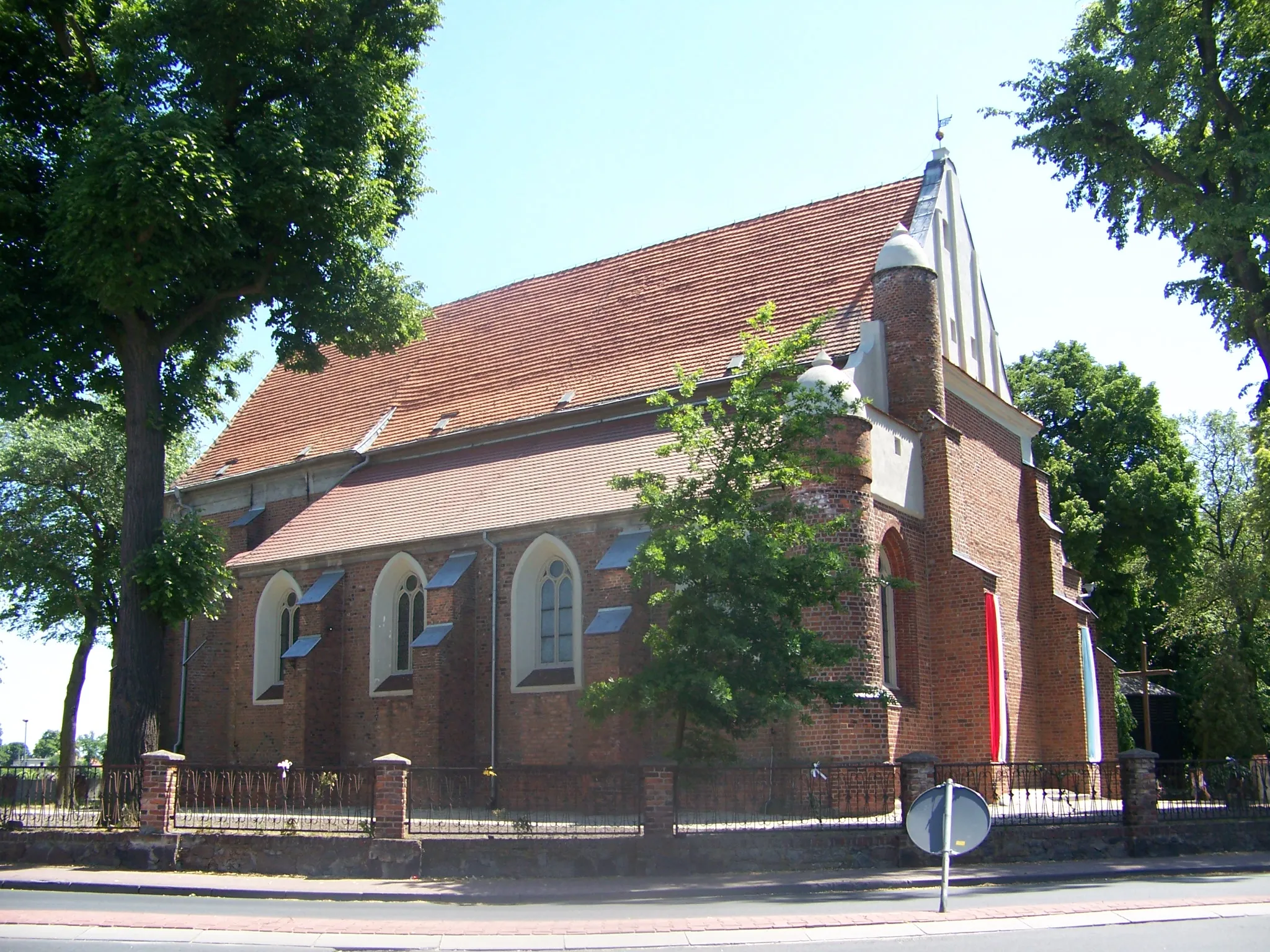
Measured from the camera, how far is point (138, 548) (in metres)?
18.6

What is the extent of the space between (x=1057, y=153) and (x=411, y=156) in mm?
11613

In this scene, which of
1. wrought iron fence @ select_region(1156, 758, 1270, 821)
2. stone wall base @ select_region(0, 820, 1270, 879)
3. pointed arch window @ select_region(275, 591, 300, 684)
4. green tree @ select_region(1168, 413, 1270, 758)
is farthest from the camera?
green tree @ select_region(1168, 413, 1270, 758)

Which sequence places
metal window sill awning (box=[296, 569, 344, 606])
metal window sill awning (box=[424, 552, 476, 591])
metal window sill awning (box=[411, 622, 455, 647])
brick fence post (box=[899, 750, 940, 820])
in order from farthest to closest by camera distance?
metal window sill awning (box=[296, 569, 344, 606])
metal window sill awning (box=[424, 552, 476, 591])
metal window sill awning (box=[411, 622, 455, 647])
brick fence post (box=[899, 750, 940, 820])

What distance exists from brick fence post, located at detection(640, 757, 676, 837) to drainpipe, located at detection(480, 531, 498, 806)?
289 inches

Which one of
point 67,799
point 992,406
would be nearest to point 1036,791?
point 992,406

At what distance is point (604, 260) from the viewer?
29266 mm

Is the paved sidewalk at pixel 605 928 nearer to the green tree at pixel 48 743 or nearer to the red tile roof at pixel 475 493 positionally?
the red tile roof at pixel 475 493

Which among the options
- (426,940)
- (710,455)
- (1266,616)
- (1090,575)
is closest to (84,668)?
(710,455)

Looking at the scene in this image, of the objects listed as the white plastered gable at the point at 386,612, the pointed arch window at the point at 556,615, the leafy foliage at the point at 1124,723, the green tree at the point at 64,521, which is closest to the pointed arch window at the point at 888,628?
the pointed arch window at the point at 556,615

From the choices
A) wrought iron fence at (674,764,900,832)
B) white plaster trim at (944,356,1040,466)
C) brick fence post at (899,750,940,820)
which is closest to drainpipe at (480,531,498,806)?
wrought iron fence at (674,764,900,832)

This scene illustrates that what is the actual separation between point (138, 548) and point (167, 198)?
5.57 m

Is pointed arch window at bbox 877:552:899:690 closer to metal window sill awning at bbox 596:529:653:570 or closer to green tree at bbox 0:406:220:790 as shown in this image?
metal window sill awning at bbox 596:529:653:570

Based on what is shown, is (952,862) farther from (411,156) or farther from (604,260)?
(604,260)

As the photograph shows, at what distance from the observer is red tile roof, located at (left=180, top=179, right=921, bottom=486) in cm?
2352
